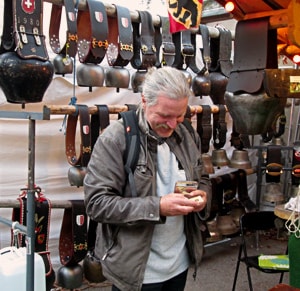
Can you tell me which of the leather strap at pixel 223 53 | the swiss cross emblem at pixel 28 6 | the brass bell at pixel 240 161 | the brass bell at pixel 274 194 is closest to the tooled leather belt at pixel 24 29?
the swiss cross emblem at pixel 28 6

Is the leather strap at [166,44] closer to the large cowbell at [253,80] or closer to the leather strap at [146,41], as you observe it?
the leather strap at [146,41]

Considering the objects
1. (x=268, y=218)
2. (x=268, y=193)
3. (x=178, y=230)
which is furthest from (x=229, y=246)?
(x=178, y=230)

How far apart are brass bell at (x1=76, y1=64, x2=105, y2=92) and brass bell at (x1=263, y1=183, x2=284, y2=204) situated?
2.40 meters

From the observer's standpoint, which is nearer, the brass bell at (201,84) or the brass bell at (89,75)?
the brass bell at (89,75)

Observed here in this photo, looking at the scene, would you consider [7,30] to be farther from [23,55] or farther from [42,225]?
[42,225]

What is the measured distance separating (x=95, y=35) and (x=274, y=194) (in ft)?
8.69

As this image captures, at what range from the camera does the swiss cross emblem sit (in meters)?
2.30

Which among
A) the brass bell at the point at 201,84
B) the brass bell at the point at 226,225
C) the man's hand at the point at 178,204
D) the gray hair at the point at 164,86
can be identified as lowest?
the brass bell at the point at 226,225

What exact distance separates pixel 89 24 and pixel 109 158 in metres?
1.74

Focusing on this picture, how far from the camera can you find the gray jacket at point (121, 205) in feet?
4.83

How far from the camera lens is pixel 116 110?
304 cm

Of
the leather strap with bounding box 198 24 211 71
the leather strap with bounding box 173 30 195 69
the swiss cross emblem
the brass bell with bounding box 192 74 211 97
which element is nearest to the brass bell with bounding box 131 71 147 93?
the leather strap with bounding box 173 30 195 69

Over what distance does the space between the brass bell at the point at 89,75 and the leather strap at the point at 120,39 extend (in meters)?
0.16

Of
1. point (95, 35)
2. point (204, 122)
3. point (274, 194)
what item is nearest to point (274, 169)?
point (274, 194)
